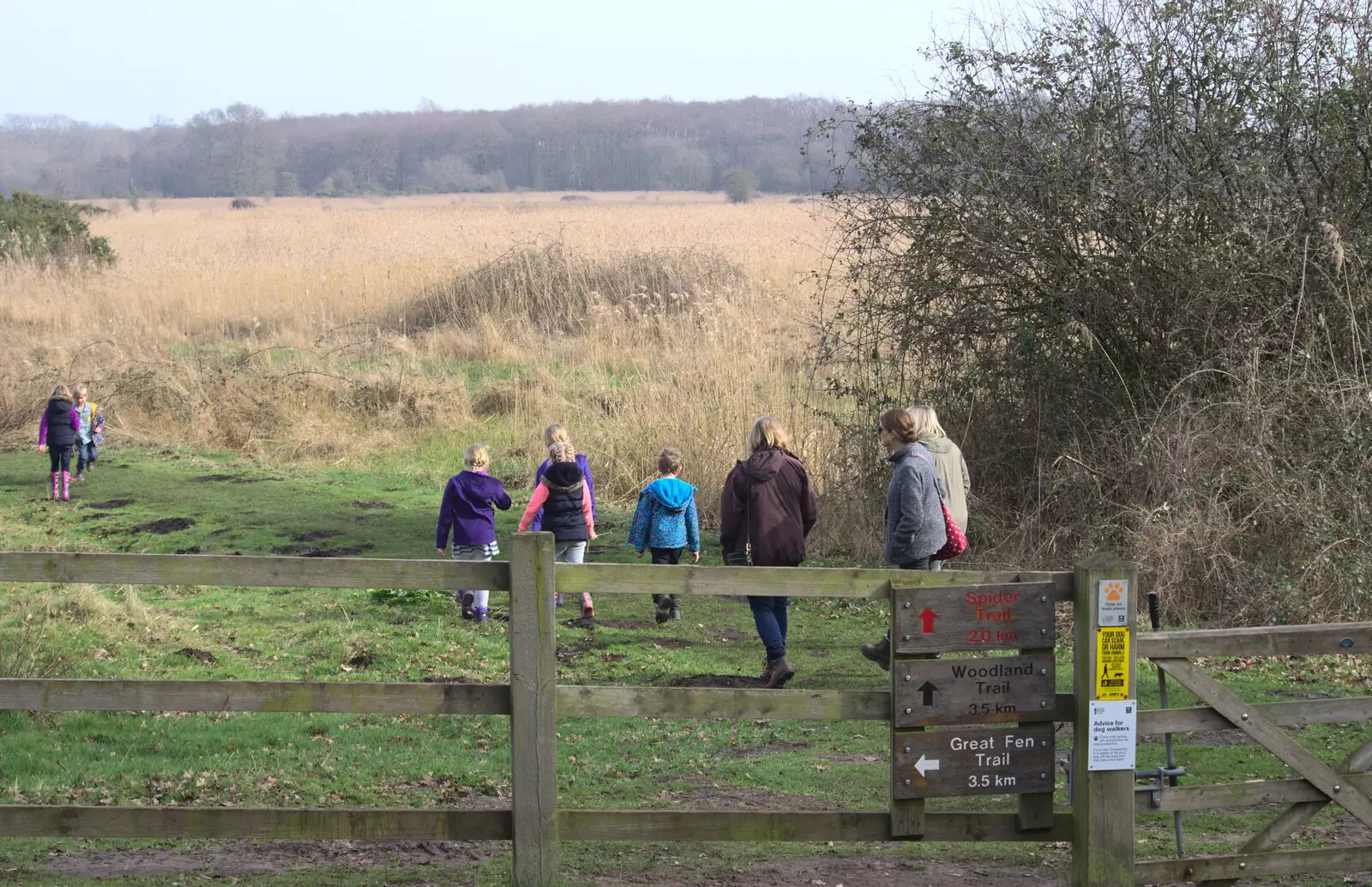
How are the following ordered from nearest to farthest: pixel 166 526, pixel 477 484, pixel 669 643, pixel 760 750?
pixel 760 750
pixel 669 643
pixel 477 484
pixel 166 526

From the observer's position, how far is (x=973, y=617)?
506cm

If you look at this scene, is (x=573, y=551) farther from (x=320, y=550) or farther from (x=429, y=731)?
(x=320, y=550)

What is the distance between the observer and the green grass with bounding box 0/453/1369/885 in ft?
21.1

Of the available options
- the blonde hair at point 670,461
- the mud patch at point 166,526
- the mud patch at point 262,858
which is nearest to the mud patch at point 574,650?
the blonde hair at point 670,461

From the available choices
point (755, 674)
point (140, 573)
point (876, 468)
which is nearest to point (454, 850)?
point (140, 573)

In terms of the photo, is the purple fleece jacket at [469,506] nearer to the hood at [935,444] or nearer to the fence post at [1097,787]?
the hood at [935,444]

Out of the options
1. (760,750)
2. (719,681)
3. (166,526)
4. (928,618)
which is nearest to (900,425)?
(719,681)

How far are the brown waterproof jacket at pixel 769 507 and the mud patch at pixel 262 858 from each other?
3202 mm

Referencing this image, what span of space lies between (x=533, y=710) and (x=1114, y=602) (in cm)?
213

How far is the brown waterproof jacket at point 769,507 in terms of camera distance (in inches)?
345

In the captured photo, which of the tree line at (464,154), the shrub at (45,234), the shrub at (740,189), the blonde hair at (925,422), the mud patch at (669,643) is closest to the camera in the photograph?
the blonde hair at (925,422)

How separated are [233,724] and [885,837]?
420 cm

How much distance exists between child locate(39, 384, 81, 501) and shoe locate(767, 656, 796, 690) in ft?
33.8

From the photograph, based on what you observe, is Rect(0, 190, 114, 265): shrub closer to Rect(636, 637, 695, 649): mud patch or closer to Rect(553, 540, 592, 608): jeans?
Rect(553, 540, 592, 608): jeans
